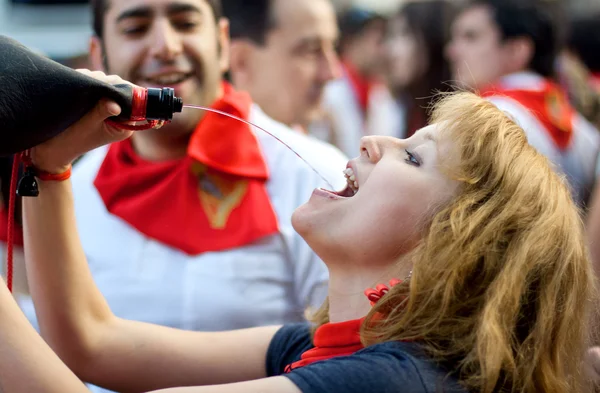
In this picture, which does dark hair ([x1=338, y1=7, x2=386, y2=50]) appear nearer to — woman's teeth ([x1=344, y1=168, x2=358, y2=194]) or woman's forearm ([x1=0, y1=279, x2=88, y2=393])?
woman's teeth ([x1=344, y1=168, x2=358, y2=194])

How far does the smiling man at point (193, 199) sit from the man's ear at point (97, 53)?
2.9 inches

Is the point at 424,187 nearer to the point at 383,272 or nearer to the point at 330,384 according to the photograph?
the point at 383,272

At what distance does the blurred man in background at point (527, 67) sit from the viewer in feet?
12.8

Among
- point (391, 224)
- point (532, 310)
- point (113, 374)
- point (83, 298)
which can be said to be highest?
point (391, 224)

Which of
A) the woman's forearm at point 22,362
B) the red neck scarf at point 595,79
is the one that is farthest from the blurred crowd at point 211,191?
the red neck scarf at point 595,79

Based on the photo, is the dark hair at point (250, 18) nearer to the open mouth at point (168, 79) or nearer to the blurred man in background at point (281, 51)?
the blurred man in background at point (281, 51)

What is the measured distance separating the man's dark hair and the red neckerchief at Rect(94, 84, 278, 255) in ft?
6.60

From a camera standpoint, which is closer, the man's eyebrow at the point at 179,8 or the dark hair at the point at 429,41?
the man's eyebrow at the point at 179,8

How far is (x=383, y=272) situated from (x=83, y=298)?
2.25 ft

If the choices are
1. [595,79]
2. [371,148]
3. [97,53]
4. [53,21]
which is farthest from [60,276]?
[53,21]

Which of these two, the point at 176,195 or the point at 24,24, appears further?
the point at 24,24

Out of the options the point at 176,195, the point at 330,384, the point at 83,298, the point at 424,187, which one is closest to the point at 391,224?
the point at 424,187

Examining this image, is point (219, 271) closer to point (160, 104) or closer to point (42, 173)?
point (42, 173)

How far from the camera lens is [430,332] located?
175 centimetres
